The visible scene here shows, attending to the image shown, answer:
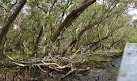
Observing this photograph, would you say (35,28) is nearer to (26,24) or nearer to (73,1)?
(26,24)

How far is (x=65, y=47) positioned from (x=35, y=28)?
6.63 metres

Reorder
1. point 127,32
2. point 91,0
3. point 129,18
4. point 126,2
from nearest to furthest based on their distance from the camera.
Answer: point 91,0 < point 126,2 < point 129,18 < point 127,32

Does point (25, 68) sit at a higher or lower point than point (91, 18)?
lower

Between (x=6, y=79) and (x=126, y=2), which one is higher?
(x=126, y=2)

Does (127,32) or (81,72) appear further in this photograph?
(127,32)

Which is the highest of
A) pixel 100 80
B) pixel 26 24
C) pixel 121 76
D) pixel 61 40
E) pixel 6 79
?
pixel 26 24

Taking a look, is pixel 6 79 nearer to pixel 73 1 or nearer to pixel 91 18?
pixel 73 1

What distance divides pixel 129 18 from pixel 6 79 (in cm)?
1497

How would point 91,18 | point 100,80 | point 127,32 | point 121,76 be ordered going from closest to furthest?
point 121,76, point 100,80, point 91,18, point 127,32

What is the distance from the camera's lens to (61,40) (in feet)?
26.5


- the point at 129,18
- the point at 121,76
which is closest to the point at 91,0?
the point at 121,76

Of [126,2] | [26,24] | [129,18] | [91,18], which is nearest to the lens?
A: [126,2]

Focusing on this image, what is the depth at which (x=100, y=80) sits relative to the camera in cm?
328

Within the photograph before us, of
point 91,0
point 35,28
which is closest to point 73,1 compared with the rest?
point 91,0
